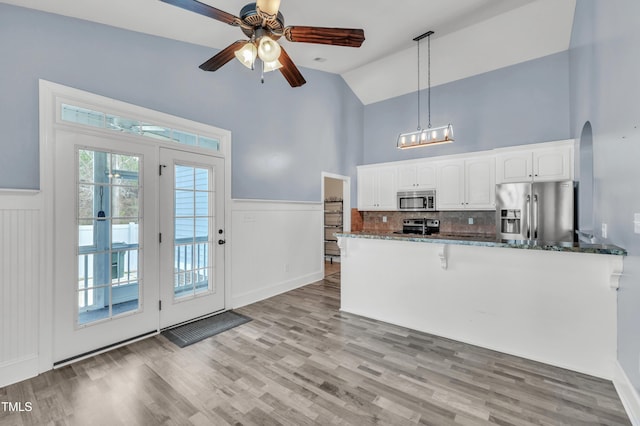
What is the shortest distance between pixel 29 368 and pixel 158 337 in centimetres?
98

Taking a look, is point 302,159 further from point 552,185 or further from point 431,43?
point 552,185

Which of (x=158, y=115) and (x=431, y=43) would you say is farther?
(x=431, y=43)

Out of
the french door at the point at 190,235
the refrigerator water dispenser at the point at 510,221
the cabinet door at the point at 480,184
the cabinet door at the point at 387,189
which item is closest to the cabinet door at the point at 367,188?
the cabinet door at the point at 387,189

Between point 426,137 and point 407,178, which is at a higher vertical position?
point 426,137

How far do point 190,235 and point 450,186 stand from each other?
4.45 meters

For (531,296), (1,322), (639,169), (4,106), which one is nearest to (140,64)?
(4,106)


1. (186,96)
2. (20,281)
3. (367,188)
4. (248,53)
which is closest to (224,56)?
(248,53)

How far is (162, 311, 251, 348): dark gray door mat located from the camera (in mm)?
3035

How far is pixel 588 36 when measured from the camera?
10.3 ft

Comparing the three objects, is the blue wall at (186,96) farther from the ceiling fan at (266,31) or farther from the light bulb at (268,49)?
the light bulb at (268,49)

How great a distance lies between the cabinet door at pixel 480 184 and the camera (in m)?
4.89

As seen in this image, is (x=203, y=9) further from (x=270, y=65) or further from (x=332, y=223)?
(x=332, y=223)

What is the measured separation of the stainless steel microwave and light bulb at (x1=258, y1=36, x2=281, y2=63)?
4311 millimetres

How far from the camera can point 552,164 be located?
171 inches
